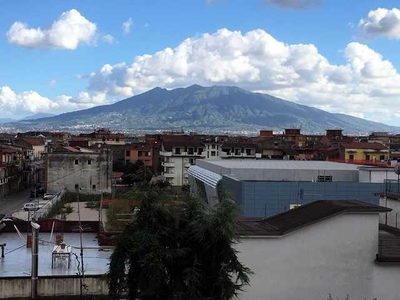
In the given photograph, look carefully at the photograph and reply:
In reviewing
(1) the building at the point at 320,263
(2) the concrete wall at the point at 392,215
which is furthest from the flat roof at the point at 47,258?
(2) the concrete wall at the point at 392,215

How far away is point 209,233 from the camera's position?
25.5 feet

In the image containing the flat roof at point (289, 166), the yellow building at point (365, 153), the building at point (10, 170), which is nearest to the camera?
the flat roof at point (289, 166)

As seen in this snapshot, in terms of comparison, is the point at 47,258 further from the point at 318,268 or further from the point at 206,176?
the point at 206,176

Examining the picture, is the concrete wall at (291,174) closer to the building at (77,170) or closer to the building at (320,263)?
the building at (77,170)

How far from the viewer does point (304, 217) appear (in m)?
10.6

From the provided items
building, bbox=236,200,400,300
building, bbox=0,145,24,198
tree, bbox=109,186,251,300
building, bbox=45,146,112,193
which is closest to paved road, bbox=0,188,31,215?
building, bbox=0,145,24,198

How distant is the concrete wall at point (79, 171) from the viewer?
44969 mm

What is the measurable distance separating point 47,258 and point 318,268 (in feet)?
32.1

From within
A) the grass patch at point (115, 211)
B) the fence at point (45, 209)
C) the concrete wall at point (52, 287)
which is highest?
the concrete wall at point (52, 287)

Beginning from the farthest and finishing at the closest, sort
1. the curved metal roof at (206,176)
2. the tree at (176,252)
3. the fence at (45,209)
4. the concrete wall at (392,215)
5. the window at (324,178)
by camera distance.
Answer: the curved metal roof at (206,176)
the window at (324,178)
the fence at (45,209)
the concrete wall at (392,215)
the tree at (176,252)

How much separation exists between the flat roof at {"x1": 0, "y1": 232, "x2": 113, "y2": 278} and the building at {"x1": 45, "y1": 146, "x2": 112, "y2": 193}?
23.7 meters

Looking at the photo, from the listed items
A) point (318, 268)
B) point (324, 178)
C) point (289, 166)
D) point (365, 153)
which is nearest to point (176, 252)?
point (318, 268)

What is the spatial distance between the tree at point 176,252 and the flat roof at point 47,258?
7166 millimetres

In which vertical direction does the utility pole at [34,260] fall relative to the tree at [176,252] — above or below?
below
